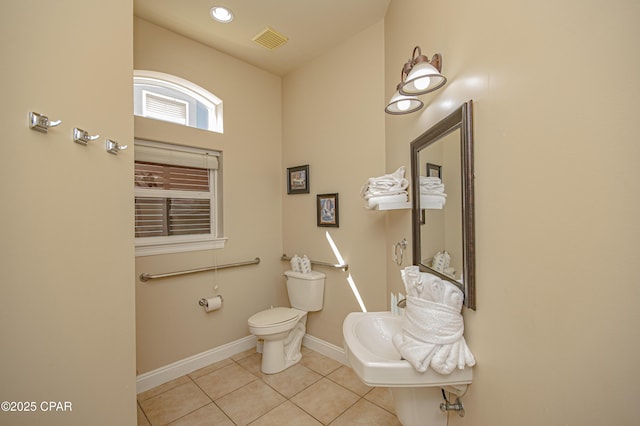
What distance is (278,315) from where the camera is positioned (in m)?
2.33

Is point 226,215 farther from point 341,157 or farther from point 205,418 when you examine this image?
point 205,418

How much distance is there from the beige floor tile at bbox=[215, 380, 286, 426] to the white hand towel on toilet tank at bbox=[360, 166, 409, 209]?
5.26 ft

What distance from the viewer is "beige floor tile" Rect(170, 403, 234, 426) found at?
1.68 metres

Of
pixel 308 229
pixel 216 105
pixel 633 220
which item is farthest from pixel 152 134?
pixel 633 220

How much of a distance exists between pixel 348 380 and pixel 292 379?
1.53 ft

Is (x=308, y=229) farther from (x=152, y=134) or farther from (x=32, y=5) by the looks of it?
(x=32, y=5)

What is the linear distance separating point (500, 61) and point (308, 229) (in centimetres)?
209

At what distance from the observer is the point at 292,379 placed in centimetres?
212

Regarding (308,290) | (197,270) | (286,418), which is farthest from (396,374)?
(197,270)

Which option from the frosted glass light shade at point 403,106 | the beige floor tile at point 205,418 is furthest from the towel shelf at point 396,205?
the beige floor tile at point 205,418

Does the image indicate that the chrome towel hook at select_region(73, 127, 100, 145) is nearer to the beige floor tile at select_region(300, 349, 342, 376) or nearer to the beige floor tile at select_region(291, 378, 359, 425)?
the beige floor tile at select_region(291, 378, 359, 425)

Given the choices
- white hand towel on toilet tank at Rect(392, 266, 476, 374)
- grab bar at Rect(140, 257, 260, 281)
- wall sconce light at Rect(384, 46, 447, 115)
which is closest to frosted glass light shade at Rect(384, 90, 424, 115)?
wall sconce light at Rect(384, 46, 447, 115)

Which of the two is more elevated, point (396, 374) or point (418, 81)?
point (418, 81)

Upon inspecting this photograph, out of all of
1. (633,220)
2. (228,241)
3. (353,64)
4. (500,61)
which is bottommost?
(228,241)
